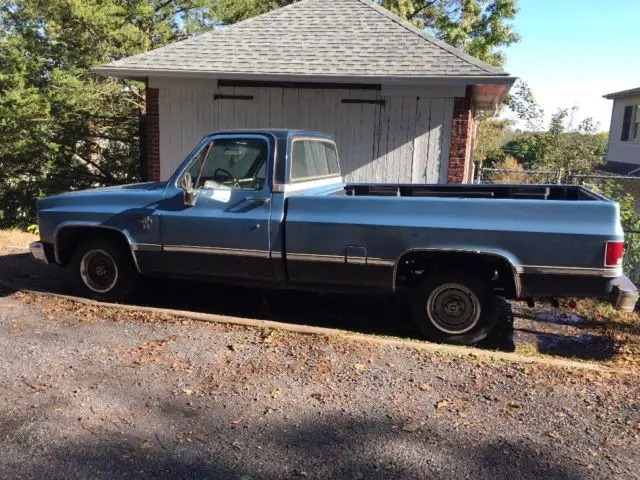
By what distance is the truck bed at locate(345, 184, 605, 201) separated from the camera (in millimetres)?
6047

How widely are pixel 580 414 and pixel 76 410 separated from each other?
326 cm

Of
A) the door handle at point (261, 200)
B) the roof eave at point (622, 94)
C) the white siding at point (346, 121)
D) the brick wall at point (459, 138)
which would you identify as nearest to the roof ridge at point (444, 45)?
the brick wall at point (459, 138)

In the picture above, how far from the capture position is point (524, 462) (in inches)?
124

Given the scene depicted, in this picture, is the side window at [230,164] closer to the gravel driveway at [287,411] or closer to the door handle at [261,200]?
the door handle at [261,200]

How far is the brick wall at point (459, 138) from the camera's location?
8.92m

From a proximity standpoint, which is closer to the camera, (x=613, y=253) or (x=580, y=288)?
(x=613, y=253)

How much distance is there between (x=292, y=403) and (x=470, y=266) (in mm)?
2085

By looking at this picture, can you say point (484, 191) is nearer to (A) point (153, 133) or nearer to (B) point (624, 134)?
(A) point (153, 133)

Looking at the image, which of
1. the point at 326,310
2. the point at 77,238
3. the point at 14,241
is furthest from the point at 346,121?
the point at 14,241

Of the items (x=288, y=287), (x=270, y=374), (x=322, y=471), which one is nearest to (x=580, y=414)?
(x=322, y=471)

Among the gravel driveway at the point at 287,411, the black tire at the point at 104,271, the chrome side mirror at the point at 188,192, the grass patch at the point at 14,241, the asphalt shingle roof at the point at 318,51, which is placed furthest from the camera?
the grass patch at the point at 14,241

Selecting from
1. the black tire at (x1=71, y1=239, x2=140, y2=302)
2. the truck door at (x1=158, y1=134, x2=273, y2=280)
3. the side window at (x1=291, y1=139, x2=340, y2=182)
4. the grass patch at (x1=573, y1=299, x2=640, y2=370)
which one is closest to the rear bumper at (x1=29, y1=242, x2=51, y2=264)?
the black tire at (x1=71, y1=239, x2=140, y2=302)

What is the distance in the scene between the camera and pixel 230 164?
18.3 feet

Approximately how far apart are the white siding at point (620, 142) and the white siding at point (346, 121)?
15.6 metres
